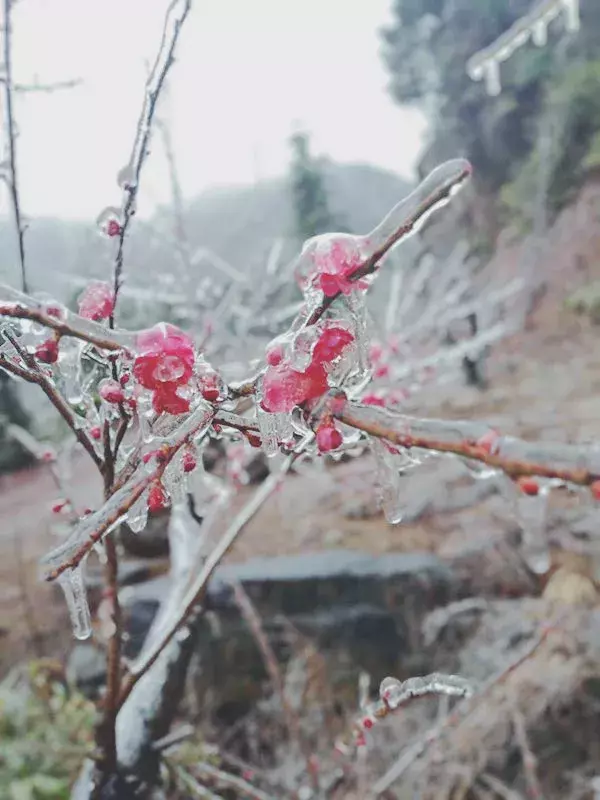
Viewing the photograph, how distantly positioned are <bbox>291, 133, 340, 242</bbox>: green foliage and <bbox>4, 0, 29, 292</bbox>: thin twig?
35.2 ft

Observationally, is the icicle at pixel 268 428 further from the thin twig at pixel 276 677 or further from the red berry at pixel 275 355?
the thin twig at pixel 276 677

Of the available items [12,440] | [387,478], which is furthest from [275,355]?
[12,440]

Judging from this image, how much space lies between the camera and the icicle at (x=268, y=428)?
0.53 m

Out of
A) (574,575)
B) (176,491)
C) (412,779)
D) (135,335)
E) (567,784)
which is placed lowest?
(567,784)

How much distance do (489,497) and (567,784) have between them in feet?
6.82

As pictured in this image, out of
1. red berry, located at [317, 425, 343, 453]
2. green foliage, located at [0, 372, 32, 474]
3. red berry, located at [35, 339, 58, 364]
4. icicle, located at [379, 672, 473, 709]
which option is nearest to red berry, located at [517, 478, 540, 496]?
red berry, located at [317, 425, 343, 453]

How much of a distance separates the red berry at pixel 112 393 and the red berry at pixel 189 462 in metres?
0.09

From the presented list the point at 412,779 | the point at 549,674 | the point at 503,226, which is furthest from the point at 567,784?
the point at 503,226

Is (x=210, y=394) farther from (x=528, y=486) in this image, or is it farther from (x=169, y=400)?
(x=528, y=486)

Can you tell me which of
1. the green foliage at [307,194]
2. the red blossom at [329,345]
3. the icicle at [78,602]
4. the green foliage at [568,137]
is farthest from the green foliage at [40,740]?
the green foliage at [568,137]

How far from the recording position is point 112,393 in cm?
60

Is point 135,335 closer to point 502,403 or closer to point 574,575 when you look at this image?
point 574,575

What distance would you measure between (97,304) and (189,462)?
0.72 ft

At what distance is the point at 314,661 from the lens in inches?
135
